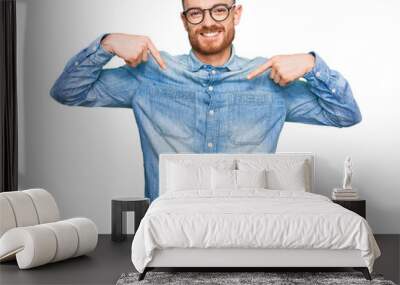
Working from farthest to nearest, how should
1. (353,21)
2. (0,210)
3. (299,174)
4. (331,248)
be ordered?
1. (353,21)
2. (299,174)
3. (0,210)
4. (331,248)

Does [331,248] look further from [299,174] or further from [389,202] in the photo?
[389,202]

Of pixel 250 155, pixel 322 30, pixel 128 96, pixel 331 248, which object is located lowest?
pixel 331 248

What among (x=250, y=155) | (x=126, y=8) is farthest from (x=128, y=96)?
(x=250, y=155)

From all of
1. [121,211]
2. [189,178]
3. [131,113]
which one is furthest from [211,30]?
[121,211]

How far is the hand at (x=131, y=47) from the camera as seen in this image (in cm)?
738

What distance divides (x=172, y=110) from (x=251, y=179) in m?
1.38

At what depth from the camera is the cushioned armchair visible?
5219mm

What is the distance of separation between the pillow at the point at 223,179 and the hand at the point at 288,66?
1334 mm

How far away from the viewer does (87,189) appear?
7.43 m

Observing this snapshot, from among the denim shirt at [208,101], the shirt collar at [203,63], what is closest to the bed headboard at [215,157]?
the denim shirt at [208,101]

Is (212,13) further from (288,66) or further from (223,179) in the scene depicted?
(223,179)

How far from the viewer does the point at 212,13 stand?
732 cm

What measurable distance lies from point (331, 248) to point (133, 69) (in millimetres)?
3426

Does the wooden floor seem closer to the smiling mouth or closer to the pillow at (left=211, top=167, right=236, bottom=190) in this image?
the pillow at (left=211, top=167, right=236, bottom=190)
